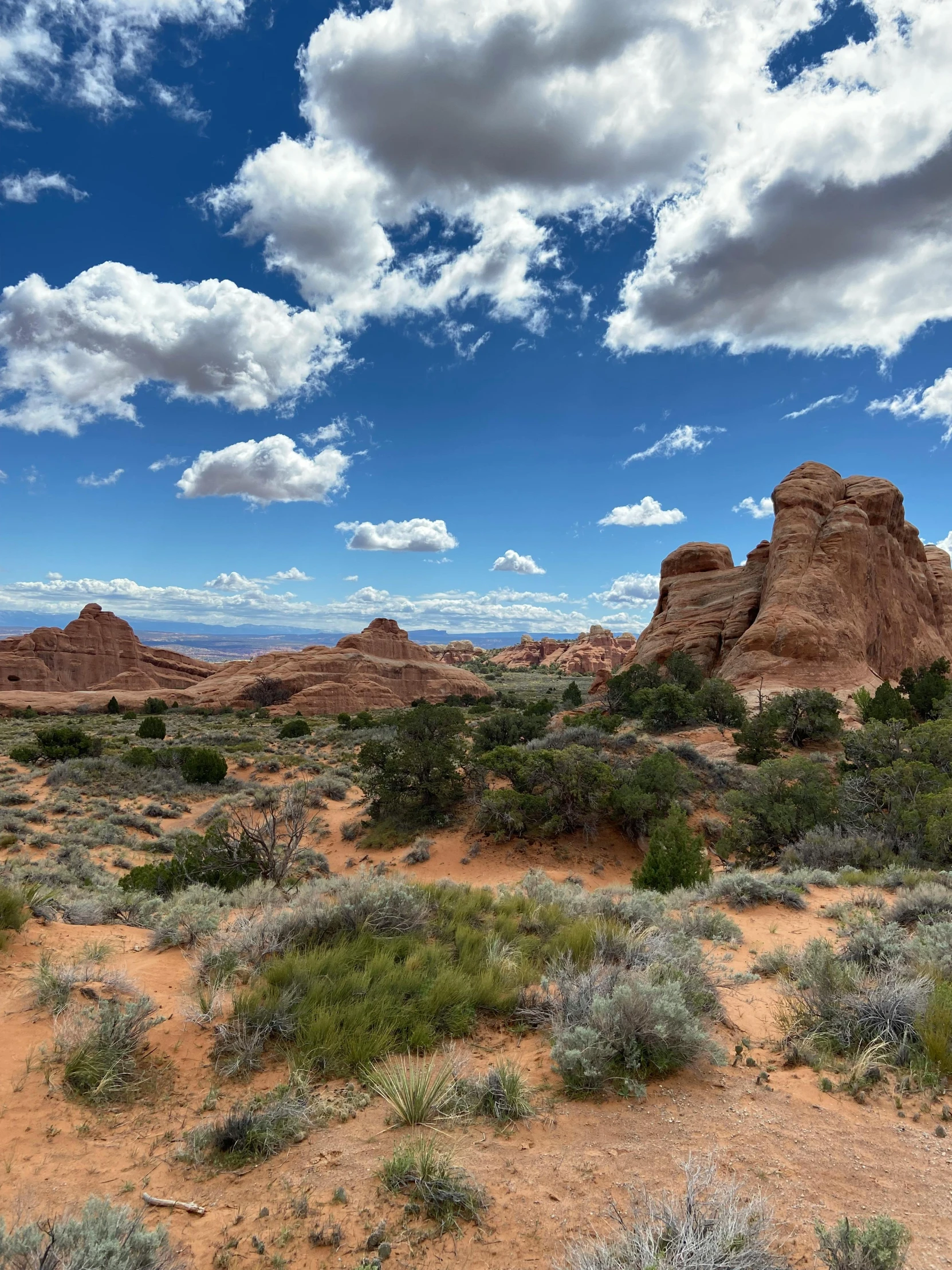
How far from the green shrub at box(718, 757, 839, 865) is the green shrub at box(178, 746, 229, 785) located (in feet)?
53.3

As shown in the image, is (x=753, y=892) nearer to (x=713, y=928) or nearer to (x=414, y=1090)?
(x=713, y=928)

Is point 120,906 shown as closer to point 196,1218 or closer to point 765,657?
point 196,1218

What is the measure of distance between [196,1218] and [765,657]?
33675 mm

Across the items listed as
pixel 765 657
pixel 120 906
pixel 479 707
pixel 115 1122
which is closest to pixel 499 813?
pixel 120 906

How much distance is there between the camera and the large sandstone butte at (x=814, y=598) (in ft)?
105

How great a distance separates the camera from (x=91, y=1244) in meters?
2.36

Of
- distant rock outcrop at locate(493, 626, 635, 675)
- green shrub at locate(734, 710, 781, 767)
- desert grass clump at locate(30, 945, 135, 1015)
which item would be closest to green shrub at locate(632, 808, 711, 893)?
desert grass clump at locate(30, 945, 135, 1015)

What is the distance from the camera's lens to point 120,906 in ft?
24.2

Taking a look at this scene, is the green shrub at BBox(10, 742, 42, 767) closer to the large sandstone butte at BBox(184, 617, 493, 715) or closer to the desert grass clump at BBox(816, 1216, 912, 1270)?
the large sandstone butte at BBox(184, 617, 493, 715)

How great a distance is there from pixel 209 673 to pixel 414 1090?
67.7 meters

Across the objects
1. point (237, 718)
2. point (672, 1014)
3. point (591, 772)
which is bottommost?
point (237, 718)

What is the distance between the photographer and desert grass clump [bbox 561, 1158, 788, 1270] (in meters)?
2.38

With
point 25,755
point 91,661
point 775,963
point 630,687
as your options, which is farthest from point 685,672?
point 91,661

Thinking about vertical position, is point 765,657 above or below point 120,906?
above
